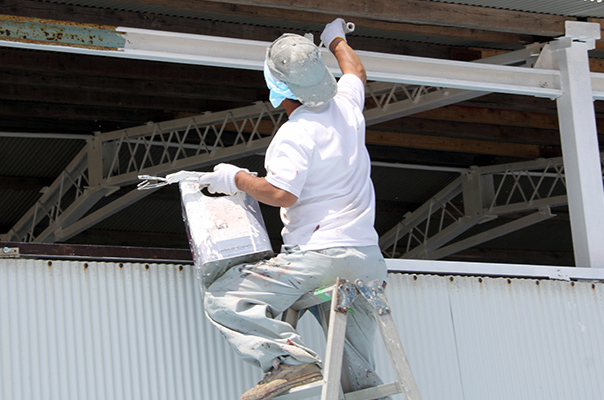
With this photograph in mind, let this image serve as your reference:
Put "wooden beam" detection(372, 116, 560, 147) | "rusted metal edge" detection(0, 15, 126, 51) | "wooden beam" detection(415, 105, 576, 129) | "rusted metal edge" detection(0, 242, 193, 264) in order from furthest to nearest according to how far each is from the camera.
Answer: "wooden beam" detection(372, 116, 560, 147) → "wooden beam" detection(415, 105, 576, 129) → "rusted metal edge" detection(0, 15, 126, 51) → "rusted metal edge" detection(0, 242, 193, 264)

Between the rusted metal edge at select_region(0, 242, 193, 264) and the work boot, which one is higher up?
the rusted metal edge at select_region(0, 242, 193, 264)

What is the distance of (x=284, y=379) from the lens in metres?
3.61

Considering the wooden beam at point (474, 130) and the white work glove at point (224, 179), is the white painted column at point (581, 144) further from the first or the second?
the wooden beam at point (474, 130)

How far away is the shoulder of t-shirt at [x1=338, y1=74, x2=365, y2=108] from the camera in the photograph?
4.37 meters

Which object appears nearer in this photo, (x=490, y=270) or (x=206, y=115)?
(x=490, y=270)

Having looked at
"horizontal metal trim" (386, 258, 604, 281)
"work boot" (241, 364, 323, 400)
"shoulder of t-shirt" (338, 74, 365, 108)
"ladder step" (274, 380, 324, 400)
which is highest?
"shoulder of t-shirt" (338, 74, 365, 108)

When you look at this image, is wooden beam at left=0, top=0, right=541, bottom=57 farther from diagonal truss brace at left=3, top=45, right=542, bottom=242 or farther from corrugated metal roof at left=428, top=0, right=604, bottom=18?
diagonal truss brace at left=3, top=45, right=542, bottom=242

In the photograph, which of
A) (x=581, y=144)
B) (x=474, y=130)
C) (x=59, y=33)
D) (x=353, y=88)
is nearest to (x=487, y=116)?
(x=474, y=130)

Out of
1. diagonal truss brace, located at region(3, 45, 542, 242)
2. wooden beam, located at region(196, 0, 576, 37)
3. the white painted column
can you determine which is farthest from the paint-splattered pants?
diagonal truss brace, located at region(3, 45, 542, 242)

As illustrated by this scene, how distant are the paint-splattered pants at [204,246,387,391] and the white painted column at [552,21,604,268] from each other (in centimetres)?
291

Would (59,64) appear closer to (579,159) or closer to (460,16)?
(460,16)

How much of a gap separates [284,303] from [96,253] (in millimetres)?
1183

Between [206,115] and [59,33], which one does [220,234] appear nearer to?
[59,33]

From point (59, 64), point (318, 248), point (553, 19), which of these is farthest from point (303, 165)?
point (59, 64)
